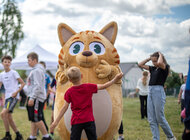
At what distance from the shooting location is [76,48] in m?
3.92

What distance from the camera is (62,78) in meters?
3.86

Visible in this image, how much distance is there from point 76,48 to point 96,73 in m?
0.56

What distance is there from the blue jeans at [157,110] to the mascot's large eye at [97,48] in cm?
135

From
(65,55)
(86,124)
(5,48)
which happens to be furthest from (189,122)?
(5,48)

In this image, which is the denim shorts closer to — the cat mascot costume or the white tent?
the cat mascot costume

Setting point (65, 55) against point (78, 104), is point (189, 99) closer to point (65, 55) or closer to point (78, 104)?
point (78, 104)

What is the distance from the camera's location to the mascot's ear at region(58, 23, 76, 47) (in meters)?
4.25

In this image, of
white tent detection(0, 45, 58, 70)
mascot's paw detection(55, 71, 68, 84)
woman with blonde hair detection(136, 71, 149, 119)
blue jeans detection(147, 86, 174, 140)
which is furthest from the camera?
white tent detection(0, 45, 58, 70)

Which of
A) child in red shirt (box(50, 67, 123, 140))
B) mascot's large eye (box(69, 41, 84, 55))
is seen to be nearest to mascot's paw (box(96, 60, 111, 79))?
mascot's large eye (box(69, 41, 84, 55))

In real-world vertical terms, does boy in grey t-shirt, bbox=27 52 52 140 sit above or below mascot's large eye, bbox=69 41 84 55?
below

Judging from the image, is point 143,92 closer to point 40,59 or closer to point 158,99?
point 158,99

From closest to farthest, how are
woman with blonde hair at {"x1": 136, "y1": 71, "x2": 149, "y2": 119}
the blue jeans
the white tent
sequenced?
the blue jeans → woman with blonde hair at {"x1": 136, "y1": 71, "x2": 149, "y2": 119} → the white tent

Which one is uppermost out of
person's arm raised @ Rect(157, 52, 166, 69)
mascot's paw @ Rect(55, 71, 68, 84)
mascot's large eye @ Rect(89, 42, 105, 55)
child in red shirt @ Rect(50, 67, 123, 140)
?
mascot's large eye @ Rect(89, 42, 105, 55)

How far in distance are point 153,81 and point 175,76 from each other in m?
4.27
